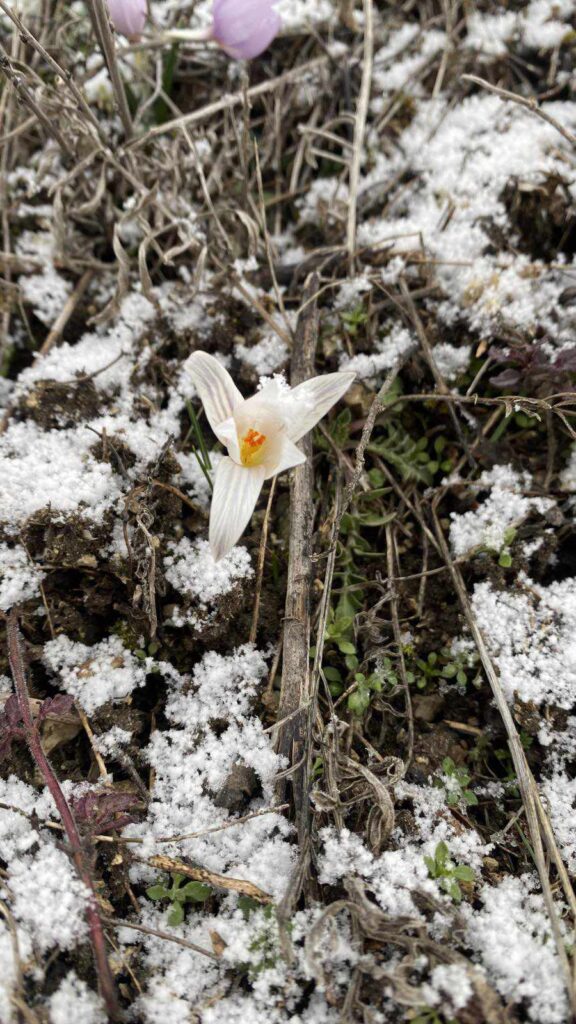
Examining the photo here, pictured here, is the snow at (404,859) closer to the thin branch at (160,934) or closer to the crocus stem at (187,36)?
the thin branch at (160,934)

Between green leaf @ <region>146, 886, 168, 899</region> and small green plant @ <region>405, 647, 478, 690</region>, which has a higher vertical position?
small green plant @ <region>405, 647, 478, 690</region>

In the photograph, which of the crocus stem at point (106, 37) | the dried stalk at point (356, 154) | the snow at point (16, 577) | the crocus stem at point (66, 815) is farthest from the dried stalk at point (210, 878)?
the crocus stem at point (106, 37)

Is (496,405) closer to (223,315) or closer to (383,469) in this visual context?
(383,469)

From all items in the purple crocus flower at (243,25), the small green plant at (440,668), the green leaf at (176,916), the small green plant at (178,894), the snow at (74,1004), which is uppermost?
the purple crocus flower at (243,25)

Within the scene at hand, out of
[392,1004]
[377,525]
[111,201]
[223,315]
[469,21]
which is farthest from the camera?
[469,21]

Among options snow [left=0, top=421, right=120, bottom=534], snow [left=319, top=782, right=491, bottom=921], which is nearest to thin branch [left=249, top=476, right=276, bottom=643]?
snow [left=0, top=421, right=120, bottom=534]

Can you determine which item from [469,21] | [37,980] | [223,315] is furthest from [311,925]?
[469,21]

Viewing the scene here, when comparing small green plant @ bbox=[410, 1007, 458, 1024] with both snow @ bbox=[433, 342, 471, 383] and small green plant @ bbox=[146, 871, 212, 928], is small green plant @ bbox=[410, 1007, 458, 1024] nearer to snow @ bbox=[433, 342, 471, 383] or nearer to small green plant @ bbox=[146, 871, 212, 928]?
small green plant @ bbox=[146, 871, 212, 928]
